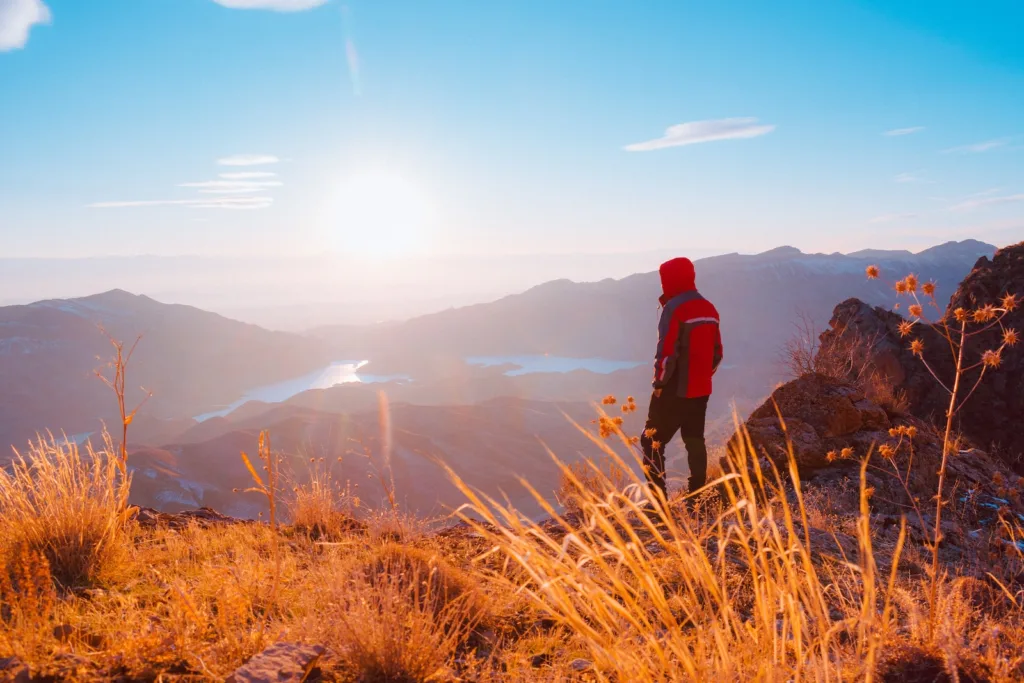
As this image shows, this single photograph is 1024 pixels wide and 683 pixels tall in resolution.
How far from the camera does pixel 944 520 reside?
17.6ft

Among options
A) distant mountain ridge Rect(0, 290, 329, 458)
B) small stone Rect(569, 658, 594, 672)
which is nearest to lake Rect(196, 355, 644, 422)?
distant mountain ridge Rect(0, 290, 329, 458)

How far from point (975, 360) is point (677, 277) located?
759cm

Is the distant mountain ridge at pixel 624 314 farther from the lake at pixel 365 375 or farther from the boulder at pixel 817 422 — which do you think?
the boulder at pixel 817 422

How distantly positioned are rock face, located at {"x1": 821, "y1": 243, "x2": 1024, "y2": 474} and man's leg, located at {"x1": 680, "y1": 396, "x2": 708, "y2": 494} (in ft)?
16.6

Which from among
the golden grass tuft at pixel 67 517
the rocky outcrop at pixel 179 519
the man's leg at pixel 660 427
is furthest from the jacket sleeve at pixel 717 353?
the rocky outcrop at pixel 179 519

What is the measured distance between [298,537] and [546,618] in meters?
2.56

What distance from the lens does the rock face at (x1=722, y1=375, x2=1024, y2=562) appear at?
5.34 meters

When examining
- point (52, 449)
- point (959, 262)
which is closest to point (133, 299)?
point (52, 449)

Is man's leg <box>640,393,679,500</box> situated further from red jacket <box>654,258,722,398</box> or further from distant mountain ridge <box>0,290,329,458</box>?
distant mountain ridge <box>0,290,329,458</box>

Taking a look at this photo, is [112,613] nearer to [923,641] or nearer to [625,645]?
[625,645]

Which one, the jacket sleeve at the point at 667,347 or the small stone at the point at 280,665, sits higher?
the jacket sleeve at the point at 667,347

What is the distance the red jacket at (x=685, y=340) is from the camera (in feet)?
16.3

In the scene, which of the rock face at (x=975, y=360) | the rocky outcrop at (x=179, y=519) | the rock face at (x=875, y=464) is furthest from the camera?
the rock face at (x=975, y=360)

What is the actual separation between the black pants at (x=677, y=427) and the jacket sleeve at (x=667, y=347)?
0.23 m
